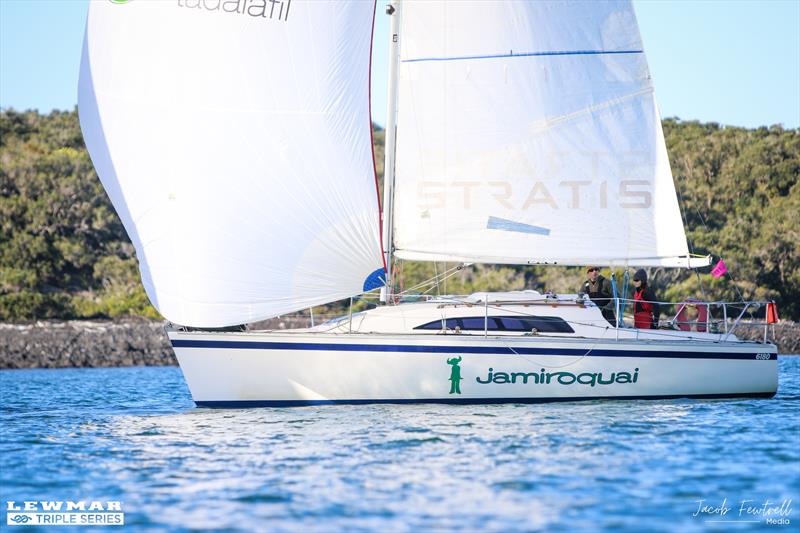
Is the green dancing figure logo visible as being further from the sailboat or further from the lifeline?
the lifeline

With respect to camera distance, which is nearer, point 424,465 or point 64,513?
point 64,513

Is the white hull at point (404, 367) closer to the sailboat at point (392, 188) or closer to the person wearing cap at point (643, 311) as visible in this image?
the sailboat at point (392, 188)

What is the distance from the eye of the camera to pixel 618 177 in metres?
17.6

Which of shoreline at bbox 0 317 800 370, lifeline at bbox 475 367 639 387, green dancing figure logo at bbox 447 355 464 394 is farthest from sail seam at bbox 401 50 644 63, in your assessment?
shoreline at bbox 0 317 800 370

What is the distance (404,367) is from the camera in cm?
1625

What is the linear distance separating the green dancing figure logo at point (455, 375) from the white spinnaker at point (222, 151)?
2024 mm

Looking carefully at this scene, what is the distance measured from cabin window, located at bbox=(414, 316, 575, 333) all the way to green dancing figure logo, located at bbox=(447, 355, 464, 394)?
2.15ft

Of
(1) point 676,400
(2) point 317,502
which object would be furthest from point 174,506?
(1) point 676,400

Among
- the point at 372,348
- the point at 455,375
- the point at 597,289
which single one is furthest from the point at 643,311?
the point at 372,348

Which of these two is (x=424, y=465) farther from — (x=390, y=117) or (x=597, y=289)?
(x=597, y=289)

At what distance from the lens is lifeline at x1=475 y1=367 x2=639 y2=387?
16391 millimetres

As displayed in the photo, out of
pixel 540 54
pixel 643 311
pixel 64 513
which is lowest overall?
pixel 64 513

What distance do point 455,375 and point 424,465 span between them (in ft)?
15.4

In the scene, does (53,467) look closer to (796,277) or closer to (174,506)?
(174,506)
